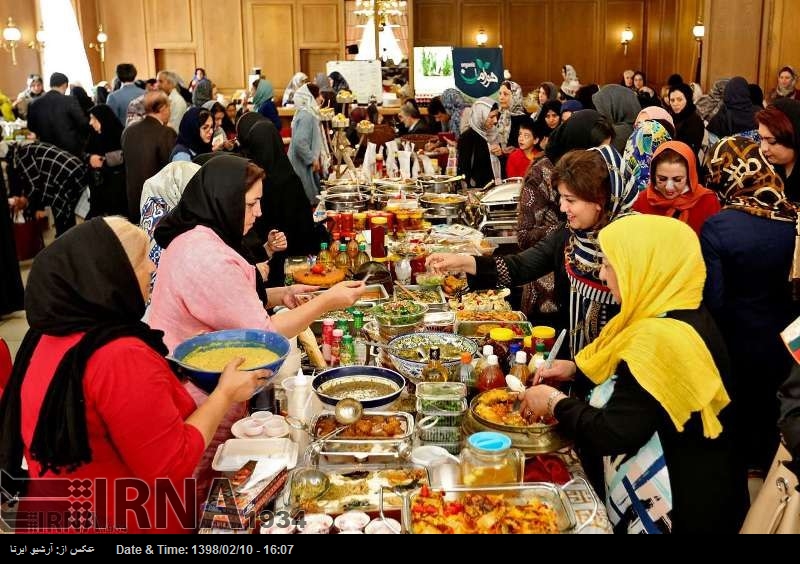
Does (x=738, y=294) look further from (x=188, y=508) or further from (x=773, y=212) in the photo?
(x=188, y=508)

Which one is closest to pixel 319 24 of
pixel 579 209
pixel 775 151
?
pixel 775 151

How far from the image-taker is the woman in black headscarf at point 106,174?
25.1ft

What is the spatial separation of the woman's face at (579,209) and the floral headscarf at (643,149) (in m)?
0.78

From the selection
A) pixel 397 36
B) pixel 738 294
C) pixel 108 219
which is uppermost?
pixel 397 36

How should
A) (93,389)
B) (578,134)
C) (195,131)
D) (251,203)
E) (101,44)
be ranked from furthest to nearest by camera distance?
(101,44), (195,131), (578,134), (251,203), (93,389)

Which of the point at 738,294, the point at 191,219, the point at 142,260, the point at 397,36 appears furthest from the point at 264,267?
the point at 397,36

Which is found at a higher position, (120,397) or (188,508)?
(120,397)

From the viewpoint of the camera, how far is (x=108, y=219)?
192cm

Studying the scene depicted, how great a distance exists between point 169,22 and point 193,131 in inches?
484

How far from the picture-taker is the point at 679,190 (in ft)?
12.2

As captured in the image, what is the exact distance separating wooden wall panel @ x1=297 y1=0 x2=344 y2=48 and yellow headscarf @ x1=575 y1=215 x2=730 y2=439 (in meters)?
15.6

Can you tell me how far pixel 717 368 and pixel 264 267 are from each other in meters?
2.13

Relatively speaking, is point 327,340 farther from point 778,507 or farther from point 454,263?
point 778,507

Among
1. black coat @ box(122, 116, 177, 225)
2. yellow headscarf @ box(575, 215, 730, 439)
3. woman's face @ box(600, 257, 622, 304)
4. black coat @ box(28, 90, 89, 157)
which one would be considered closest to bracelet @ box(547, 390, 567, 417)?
yellow headscarf @ box(575, 215, 730, 439)
